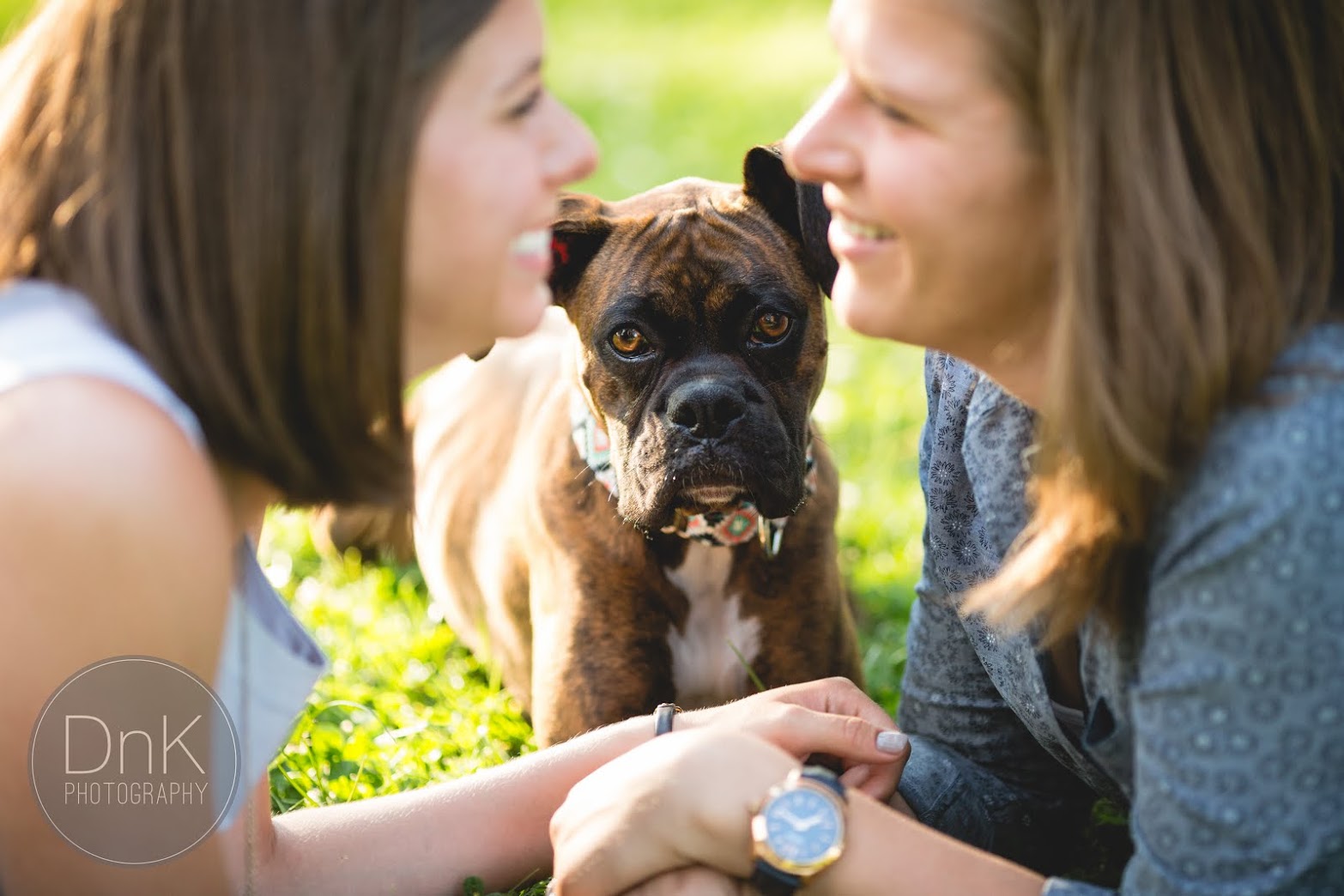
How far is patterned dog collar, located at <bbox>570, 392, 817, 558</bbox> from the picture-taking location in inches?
141

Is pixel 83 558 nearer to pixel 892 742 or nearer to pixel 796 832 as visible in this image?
pixel 796 832

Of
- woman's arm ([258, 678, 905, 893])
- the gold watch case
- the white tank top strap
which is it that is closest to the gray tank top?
the white tank top strap

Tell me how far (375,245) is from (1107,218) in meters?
1.03

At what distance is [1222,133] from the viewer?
203 centimetres

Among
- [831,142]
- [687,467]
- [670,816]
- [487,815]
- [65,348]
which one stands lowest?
[487,815]

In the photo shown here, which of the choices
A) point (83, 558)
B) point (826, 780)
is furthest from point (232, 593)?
point (826, 780)

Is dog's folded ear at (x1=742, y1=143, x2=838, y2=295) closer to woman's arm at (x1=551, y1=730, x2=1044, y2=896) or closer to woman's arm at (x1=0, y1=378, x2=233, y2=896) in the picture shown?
woman's arm at (x1=551, y1=730, x2=1044, y2=896)

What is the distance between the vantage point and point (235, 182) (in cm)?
203

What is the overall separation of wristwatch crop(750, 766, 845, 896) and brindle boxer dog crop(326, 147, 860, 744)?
1284 millimetres

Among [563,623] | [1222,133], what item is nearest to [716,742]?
[1222,133]

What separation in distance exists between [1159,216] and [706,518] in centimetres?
177

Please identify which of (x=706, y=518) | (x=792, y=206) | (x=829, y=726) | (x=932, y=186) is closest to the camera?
(x=932, y=186)

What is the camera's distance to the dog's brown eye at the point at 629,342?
12.0ft

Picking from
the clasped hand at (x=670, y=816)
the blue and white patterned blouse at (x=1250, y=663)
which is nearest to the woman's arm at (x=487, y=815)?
the clasped hand at (x=670, y=816)
